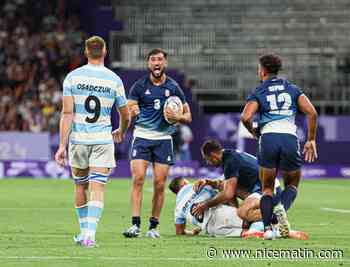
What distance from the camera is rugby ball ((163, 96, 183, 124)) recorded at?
1541 cm

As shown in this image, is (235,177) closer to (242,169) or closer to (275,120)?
(242,169)

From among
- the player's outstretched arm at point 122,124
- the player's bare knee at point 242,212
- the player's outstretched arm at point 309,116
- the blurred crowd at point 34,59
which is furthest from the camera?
the blurred crowd at point 34,59

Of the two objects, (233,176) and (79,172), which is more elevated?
(79,172)

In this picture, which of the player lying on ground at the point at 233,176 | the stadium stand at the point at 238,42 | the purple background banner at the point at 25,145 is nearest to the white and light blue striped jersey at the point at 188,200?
the player lying on ground at the point at 233,176

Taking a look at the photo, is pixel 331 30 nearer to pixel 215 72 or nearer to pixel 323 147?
pixel 215 72

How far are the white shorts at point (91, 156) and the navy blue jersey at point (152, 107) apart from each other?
240cm

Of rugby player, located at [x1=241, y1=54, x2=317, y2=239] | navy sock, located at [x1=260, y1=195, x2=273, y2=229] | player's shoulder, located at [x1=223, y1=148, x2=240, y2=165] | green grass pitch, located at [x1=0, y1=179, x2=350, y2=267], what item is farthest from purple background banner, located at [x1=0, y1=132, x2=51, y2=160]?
navy sock, located at [x1=260, y1=195, x2=273, y2=229]

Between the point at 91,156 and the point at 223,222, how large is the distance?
2751mm

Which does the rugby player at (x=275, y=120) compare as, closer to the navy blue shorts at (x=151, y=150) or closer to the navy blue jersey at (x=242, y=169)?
the navy blue jersey at (x=242, y=169)

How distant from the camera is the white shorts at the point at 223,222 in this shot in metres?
15.3

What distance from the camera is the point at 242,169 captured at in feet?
50.3

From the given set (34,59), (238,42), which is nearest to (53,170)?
(34,59)

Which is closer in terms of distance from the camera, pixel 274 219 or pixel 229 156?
pixel 274 219

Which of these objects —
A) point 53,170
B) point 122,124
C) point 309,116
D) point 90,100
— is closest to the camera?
point 90,100
